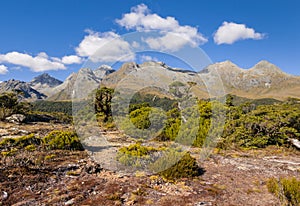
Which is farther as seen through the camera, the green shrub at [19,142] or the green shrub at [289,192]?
the green shrub at [19,142]

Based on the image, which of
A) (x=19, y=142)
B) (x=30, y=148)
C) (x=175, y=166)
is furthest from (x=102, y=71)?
(x=19, y=142)

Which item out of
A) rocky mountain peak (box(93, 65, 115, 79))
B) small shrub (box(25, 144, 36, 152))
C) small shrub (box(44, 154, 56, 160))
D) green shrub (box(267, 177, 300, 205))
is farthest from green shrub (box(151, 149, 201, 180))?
small shrub (box(25, 144, 36, 152))

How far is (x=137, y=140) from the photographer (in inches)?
882

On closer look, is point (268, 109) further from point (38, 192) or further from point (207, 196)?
point (38, 192)

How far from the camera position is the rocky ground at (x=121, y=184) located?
8570mm

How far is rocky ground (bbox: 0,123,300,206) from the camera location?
8570 mm

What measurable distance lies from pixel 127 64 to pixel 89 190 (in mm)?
6003

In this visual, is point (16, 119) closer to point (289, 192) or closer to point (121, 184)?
point (121, 184)

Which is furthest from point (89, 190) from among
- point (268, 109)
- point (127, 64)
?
point (268, 109)

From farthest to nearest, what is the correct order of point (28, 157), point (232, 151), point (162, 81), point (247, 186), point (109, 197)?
1. point (232, 151)
2. point (28, 157)
3. point (162, 81)
4. point (247, 186)
5. point (109, 197)

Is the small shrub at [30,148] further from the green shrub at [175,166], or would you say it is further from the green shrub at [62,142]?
the green shrub at [175,166]

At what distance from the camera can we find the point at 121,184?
10.2 metres

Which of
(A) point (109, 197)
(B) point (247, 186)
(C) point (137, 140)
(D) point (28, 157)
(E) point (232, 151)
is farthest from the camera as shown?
(C) point (137, 140)

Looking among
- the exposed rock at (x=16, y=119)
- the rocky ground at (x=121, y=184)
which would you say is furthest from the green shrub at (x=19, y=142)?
the exposed rock at (x=16, y=119)
